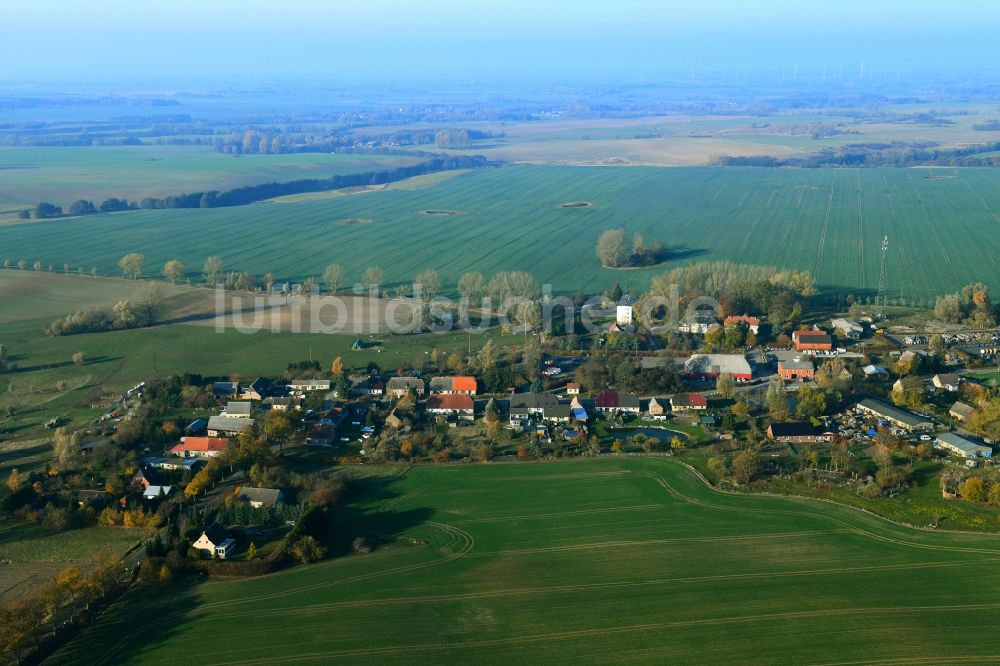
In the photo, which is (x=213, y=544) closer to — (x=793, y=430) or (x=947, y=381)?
(x=793, y=430)

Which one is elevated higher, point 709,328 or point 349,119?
point 349,119

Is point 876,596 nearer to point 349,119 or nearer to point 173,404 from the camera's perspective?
point 173,404

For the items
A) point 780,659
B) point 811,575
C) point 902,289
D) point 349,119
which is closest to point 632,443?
point 811,575

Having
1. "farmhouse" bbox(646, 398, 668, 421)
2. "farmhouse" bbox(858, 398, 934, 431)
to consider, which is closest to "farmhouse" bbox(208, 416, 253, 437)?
"farmhouse" bbox(646, 398, 668, 421)

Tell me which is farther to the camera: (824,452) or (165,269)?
(165,269)

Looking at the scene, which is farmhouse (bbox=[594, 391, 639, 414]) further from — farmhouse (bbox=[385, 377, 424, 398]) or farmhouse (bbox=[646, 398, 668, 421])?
farmhouse (bbox=[385, 377, 424, 398])

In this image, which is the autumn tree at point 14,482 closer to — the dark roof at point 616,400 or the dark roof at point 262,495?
the dark roof at point 262,495

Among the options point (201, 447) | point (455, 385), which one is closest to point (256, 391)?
point (201, 447)
